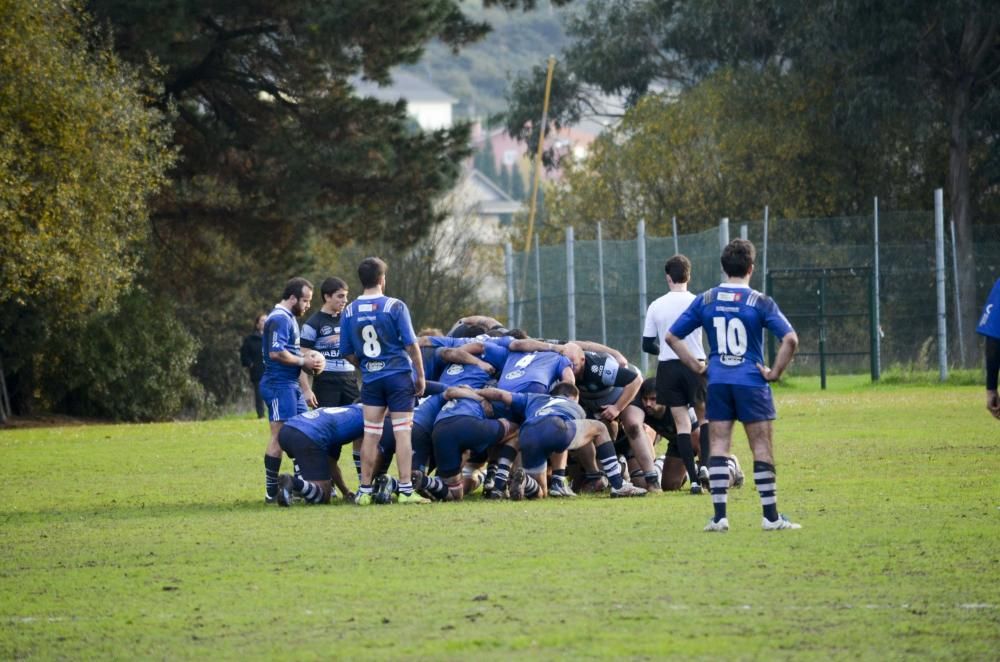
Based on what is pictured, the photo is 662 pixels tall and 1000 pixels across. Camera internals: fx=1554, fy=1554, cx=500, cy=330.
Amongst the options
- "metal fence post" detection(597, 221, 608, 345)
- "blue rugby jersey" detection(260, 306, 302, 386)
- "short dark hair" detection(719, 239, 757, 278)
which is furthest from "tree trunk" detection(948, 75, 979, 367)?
"short dark hair" detection(719, 239, 757, 278)

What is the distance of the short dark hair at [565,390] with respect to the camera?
550 inches

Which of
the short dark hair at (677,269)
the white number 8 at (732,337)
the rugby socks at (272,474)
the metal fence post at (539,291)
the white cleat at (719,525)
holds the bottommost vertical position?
the white cleat at (719,525)

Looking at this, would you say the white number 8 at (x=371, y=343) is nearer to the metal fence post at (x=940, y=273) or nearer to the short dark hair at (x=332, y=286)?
the short dark hair at (x=332, y=286)

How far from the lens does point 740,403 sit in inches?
423

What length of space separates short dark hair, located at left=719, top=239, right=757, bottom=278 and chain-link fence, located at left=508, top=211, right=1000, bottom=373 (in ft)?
62.8

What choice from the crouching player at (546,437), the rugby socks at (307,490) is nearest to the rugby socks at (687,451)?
the crouching player at (546,437)

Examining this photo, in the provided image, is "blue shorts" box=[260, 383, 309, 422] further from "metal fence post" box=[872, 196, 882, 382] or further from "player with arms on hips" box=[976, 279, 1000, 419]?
"metal fence post" box=[872, 196, 882, 382]

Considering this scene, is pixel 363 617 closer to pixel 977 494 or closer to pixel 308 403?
pixel 977 494

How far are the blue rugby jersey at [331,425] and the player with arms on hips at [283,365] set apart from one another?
0.30 metres

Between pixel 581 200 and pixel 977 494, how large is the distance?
140ft

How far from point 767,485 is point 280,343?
5331 millimetres

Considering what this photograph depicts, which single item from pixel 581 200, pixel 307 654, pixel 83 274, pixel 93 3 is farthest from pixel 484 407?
pixel 581 200

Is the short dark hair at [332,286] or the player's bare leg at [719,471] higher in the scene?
the short dark hair at [332,286]

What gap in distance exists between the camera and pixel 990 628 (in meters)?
7.12
